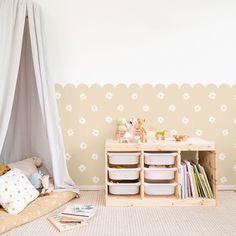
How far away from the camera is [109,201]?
2.24 metres

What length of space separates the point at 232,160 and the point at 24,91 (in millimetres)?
2264

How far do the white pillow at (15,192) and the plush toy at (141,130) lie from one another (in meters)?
1.04

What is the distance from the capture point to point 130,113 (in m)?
2.68

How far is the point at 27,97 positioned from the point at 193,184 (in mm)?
1798

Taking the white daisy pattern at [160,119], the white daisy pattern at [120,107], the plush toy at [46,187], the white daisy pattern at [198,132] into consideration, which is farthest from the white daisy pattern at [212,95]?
the plush toy at [46,187]

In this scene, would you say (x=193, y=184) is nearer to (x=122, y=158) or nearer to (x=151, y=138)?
(x=151, y=138)

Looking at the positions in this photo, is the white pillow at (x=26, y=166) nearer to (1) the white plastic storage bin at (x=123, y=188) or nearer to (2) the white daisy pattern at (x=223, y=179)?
(1) the white plastic storage bin at (x=123, y=188)

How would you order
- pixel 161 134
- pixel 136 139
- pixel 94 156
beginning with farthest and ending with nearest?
pixel 94 156 → pixel 161 134 → pixel 136 139

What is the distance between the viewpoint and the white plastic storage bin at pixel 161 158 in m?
2.25

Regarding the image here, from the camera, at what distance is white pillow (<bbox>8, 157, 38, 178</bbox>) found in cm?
234

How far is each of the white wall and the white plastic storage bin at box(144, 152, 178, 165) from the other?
→ 81 cm

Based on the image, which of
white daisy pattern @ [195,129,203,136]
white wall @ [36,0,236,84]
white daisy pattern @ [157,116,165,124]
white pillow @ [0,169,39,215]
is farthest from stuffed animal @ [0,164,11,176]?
white daisy pattern @ [195,129,203,136]

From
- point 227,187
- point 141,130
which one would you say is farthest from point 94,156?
point 227,187

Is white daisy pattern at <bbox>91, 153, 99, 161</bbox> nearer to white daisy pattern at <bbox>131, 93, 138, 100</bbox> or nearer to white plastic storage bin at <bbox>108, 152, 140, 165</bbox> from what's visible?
white plastic storage bin at <bbox>108, 152, 140, 165</bbox>
